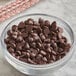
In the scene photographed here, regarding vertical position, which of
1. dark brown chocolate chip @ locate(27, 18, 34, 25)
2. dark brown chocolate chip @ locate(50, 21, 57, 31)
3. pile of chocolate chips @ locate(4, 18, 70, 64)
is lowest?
pile of chocolate chips @ locate(4, 18, 70, 64)

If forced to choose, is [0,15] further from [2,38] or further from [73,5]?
[73,5]

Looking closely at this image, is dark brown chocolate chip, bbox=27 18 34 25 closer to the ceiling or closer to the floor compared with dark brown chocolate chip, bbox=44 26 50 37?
closer to the ceiling

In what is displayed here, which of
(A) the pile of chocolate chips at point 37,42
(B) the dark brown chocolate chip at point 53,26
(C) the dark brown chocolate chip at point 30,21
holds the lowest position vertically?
(A) the pile of chocolate chips at point 37,42

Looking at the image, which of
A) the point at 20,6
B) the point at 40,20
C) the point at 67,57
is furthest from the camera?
the point at 20,6

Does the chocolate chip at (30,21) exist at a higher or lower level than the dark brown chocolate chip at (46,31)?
higher

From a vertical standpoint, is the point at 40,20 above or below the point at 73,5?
below

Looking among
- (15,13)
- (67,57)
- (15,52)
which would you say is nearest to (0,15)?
(15,13)

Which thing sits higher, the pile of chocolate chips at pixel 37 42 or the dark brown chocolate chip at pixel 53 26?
the dark brown chocolate chip at pixel 53 26

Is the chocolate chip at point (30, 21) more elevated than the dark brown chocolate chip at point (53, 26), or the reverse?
the chocolate chip at point (30, 21)
